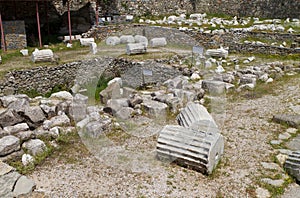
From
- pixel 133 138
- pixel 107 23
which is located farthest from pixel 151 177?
pixel 107 23

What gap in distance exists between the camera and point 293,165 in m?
6.93

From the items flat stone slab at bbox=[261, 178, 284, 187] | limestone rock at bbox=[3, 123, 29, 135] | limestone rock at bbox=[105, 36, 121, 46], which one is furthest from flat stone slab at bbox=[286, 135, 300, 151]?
limestone rock at bbox=[105, 36, 121, 46]

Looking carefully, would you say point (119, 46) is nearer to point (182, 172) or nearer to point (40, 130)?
point (40, 130)

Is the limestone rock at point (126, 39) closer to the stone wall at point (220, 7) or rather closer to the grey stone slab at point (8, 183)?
the stone wall at point (220, 7)

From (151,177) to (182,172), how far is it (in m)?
0.66

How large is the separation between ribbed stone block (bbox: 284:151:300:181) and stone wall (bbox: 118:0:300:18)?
16.4 m

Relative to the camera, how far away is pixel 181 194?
6328mm

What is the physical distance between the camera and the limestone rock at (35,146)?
767 cm

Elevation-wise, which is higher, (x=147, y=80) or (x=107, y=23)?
(x=107, y=23)

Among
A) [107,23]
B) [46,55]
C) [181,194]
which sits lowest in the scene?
[181,194]

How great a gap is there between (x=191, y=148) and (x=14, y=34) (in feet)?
48.3

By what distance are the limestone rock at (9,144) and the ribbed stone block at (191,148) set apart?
314 centimetres

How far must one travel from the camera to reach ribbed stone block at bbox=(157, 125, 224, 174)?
6.85m

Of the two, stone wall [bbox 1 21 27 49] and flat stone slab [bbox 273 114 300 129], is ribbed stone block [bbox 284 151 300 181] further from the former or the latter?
stone wall [bbox 1 21 27 49]
